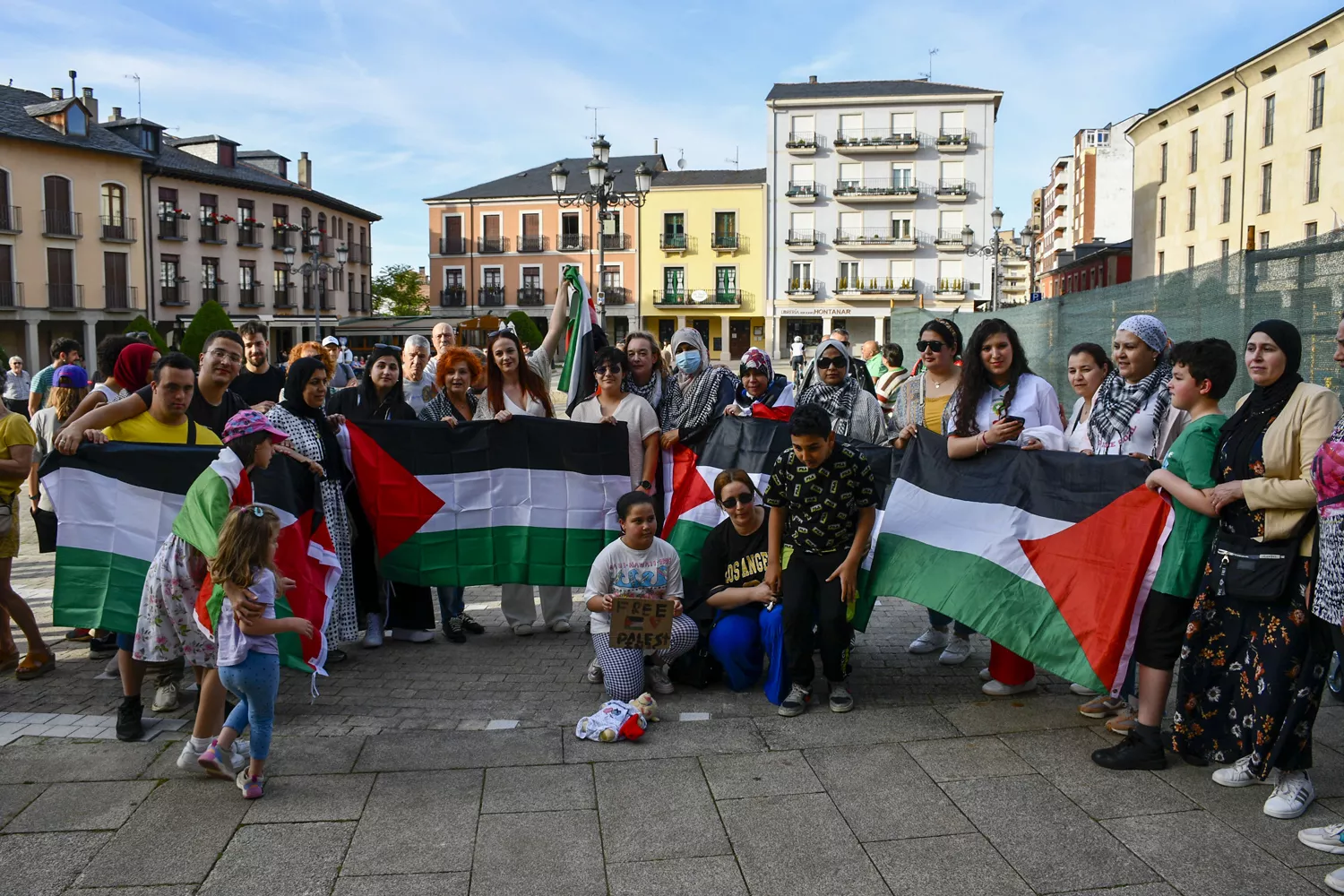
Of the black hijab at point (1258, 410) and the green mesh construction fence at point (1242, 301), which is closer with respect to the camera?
the black hijab at point (1258, 410)

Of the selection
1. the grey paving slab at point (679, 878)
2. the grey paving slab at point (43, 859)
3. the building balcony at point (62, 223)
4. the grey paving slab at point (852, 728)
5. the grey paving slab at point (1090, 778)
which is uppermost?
the building balcony at point (62, 223)

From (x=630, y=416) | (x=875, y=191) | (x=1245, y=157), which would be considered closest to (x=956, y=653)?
(x=630, y=416)

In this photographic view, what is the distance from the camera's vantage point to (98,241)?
1698 inches

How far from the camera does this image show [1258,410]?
3926 mm

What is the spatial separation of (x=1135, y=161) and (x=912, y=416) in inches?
1990

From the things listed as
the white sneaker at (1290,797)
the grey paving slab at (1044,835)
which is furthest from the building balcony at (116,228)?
the white sneaker at (1290,797)

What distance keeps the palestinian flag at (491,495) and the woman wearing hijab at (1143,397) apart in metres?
2.93

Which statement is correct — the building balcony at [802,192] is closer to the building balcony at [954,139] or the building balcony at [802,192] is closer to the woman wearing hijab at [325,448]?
the building balcony at [954,139]

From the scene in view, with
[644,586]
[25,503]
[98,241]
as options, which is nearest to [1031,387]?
[644,586]

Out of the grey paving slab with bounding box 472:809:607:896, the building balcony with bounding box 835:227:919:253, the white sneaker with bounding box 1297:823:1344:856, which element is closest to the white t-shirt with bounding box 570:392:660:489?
the grey paving slab with bounding box 472:809:607:896

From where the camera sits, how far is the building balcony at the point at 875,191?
55250 millimetres

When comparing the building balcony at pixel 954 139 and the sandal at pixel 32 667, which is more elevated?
the building balcony at pixel 954 139

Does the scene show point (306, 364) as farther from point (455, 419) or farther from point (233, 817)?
point (233, 817)

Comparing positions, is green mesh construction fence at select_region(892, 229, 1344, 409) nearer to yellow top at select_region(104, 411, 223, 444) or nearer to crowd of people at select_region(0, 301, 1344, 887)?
crowd of people at select_region(0, 301, 1344, 887)
